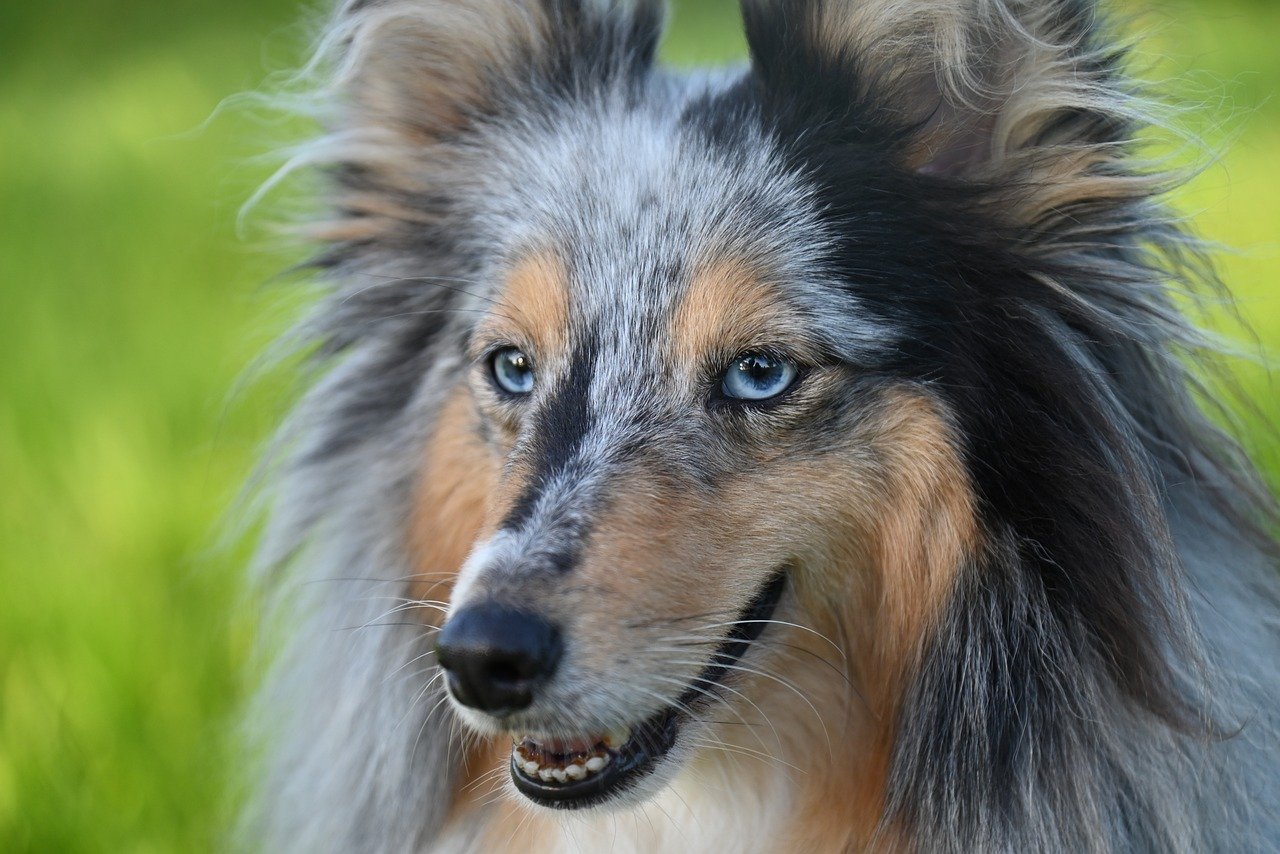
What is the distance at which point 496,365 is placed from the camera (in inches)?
114

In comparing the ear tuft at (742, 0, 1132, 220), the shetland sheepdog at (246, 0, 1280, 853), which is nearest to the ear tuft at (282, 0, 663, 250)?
the shetland sheepdog at (246, 0, 1280, 853)

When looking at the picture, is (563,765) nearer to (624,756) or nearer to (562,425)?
(624,756)

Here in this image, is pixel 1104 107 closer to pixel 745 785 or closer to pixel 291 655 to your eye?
pixel 745 785

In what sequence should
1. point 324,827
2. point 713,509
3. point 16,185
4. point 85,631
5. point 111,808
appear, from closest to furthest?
1. point 713,509
2. point 324,827
3. point 111,808
4. point 85,631
5. point 16,185

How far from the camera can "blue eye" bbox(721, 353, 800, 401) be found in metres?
2.56

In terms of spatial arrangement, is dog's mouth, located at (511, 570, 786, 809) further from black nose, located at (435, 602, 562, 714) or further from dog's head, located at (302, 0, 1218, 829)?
black nose, located at (435, 602, 562, 714)

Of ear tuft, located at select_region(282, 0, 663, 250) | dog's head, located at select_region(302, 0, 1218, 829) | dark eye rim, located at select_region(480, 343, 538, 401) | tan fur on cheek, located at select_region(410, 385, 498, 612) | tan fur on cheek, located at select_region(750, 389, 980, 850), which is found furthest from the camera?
→ ear tuft, located at select_region(282, 0, 663, 250)

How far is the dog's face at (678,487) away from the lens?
7.64ft

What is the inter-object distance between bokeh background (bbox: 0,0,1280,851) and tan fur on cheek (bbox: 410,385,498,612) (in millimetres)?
793

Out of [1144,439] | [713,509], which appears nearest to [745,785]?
[713,509]

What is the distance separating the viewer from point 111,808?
391 cm

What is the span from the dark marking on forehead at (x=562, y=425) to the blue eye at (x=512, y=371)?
0.50 feet

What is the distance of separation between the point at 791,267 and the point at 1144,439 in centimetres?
79

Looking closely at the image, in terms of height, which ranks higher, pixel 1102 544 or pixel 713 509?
pixel 1102 544
